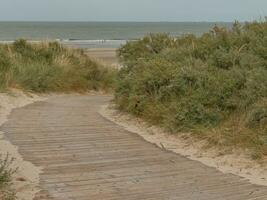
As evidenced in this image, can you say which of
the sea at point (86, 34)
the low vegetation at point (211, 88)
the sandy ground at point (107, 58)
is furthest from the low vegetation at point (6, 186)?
the sea at point (86, 34)

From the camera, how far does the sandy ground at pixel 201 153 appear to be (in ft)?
26.1

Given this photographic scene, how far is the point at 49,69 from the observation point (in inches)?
790

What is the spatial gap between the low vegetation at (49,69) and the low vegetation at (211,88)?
13.7 feet

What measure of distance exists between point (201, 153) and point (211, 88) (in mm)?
1988

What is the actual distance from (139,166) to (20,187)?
1867 millimetres

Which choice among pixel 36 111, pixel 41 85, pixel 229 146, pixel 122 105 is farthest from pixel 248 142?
pixel 41 85

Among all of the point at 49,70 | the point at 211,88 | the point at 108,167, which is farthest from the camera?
the point at 49,70

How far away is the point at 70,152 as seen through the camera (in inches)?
359

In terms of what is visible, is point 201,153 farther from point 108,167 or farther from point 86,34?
point 86,34

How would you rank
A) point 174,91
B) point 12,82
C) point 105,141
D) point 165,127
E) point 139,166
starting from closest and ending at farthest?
1. point 139,166
2. point 105,141
3. point 165,127
4. point 174,91
5. point 12,82

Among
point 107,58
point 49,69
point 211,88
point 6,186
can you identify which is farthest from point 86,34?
point 6,186

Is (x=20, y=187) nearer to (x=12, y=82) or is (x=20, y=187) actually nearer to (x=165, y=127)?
(x=165, y=127)

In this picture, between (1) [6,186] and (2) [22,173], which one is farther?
(2) [22,173]

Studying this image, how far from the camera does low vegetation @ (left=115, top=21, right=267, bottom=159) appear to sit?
9500 mm
